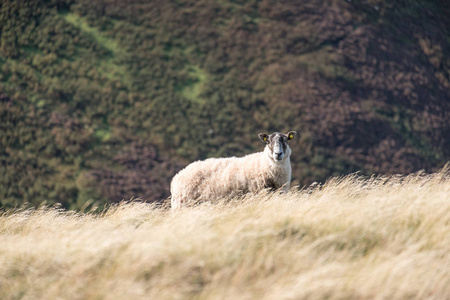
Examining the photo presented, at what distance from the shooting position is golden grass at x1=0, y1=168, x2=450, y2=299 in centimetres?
527

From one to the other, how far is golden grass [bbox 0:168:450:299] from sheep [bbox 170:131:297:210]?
12.9 feet

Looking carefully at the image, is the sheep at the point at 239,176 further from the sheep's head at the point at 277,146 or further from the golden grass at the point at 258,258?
the golden grass at the point at 258,258

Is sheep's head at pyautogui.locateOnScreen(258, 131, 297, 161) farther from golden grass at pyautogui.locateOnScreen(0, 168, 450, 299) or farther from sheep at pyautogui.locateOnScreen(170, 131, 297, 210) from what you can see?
golden grass at pyautogui.locateOnScreen(0, 168, 450, 299)

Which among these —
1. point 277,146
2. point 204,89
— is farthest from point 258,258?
point 204,89

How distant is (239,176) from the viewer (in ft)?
38.1

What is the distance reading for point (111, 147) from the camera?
51031mm

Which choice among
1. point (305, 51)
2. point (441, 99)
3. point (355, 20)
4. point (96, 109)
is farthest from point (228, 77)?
point (441, 99)

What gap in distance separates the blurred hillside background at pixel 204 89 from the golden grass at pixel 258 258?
40.6 m

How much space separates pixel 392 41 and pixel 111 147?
41009 mm

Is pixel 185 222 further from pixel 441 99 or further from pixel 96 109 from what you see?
pixel 441 99

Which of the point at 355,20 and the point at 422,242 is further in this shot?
the point at 355,20

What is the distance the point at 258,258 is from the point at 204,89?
52.3 metres

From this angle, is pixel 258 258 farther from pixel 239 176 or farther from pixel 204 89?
pixel 204 89

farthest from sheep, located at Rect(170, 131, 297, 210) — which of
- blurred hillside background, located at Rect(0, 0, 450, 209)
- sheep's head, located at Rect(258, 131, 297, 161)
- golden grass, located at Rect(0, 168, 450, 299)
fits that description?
blurred hillside background, located at Rect(0, 0, 450, 209)
